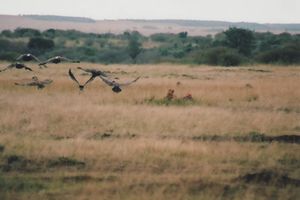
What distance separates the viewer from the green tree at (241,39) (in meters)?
61.3

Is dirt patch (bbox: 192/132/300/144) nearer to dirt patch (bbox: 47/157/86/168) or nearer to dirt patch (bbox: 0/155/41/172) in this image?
dirt patch (bbox: 47/157/86/168)

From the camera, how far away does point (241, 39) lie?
62562mm

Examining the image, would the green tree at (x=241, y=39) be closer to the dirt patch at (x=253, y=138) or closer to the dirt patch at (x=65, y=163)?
the dirt patch at (x=253, y=138)

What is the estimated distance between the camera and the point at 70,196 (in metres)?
8.75

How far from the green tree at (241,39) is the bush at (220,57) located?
30.7ft

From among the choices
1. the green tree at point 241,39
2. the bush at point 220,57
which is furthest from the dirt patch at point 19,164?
the green tree at point 241,39

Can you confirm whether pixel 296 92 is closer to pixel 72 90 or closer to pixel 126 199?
pixel 72 90

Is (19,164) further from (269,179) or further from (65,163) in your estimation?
(269,179)

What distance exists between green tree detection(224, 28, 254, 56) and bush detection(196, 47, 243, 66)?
936 centimetres

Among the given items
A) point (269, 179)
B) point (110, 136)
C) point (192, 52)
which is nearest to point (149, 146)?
point (110, 136)

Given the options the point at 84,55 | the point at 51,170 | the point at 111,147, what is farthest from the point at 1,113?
the point at 84,55

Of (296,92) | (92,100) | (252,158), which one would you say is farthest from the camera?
(296,92)

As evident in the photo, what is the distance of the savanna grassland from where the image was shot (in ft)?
30.3

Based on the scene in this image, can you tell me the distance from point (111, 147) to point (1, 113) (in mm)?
6322
